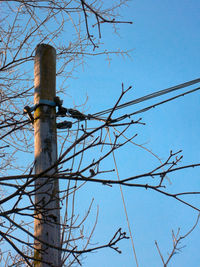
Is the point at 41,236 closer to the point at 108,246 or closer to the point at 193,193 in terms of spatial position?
the point at 108,246

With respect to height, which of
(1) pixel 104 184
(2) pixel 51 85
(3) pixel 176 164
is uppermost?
(2) pixel 51 85

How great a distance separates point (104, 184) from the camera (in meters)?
2.43

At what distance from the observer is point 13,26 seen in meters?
4.77

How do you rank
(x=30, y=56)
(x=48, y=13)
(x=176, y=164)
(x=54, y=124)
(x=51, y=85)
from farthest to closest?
(x=30, y=56), (x=48, y=13), (x=51, y=85), (x=54, y=124), (x=176, y=164)

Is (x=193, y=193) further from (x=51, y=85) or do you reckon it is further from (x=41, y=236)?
(x=51, y=85)

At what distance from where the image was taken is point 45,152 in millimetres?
3133

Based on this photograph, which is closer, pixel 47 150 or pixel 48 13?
pixel 47 150

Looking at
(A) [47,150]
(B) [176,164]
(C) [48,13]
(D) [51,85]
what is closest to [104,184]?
(B) [176,164]

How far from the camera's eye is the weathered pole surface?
2.77 meters

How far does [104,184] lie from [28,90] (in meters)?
3.07

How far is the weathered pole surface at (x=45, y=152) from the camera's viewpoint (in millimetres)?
2768

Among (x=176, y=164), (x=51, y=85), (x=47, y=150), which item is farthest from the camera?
(x=51, y=85)

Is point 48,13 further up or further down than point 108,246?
further up

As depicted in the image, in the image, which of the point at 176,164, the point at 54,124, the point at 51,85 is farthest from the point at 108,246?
the point at 51,85
